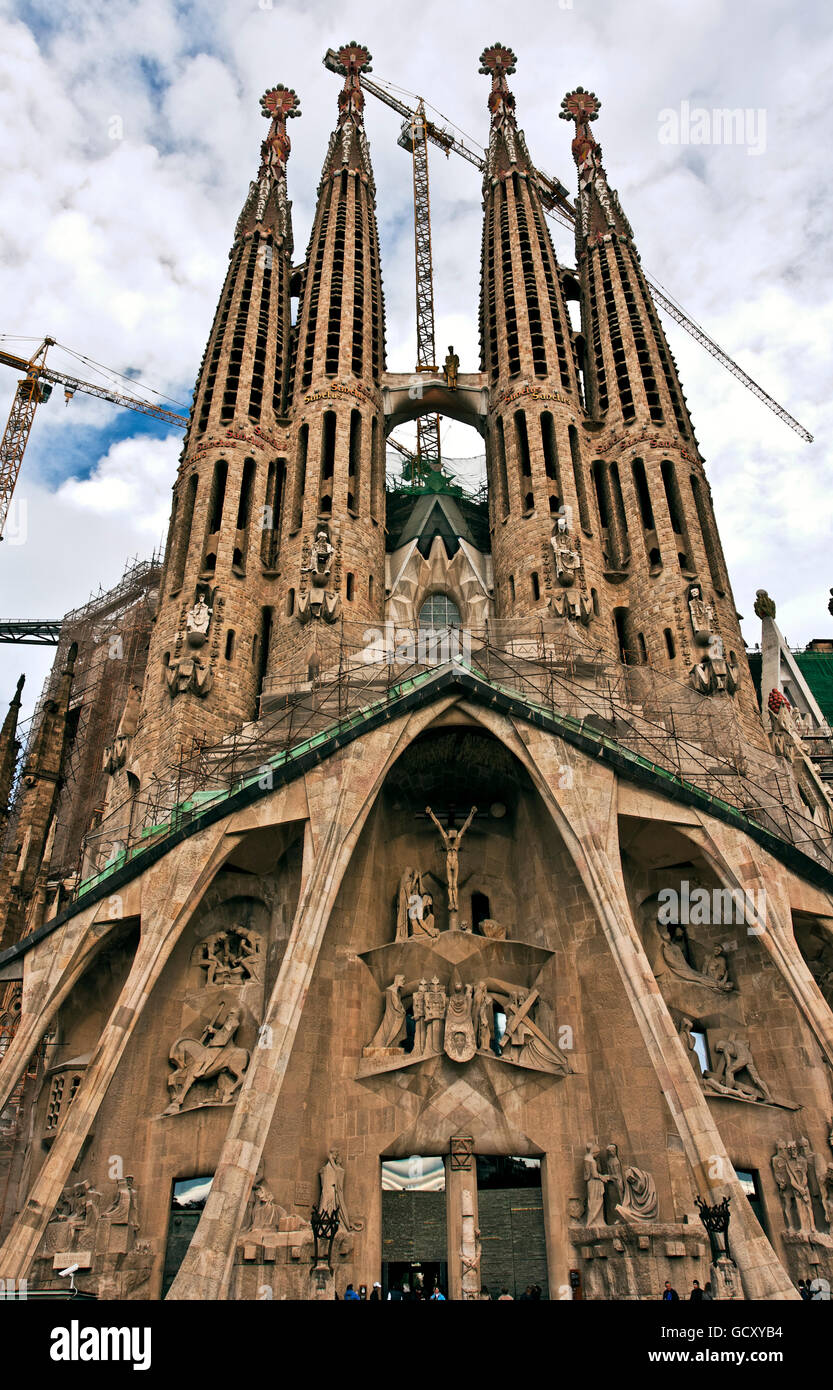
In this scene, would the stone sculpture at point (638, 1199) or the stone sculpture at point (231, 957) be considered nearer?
the stone sculpture at point (638, 1199)

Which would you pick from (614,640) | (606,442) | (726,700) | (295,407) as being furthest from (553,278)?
(726,700)

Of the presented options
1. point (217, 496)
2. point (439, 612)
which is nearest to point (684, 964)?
point (439, 612)

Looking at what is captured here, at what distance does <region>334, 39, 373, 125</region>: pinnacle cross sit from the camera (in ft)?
132

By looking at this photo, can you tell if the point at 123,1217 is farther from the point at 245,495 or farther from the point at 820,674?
the point at 820,674

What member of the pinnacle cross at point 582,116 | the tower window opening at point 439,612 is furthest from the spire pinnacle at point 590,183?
the tower window opening at point 439,612

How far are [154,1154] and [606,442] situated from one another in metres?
22.2

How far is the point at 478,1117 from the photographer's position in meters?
18.6

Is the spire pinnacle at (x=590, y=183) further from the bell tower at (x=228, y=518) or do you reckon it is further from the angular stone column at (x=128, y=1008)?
the angular stone column at (x=128, y=1008)

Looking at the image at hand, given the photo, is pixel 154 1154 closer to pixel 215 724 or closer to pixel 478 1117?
pixel 478 1117

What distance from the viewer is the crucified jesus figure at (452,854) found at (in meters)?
20.8

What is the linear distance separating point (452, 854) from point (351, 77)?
3659 centimetres

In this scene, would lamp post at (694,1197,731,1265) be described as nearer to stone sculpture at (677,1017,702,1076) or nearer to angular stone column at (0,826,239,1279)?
stone sculpture at (677,1017,702,1076)

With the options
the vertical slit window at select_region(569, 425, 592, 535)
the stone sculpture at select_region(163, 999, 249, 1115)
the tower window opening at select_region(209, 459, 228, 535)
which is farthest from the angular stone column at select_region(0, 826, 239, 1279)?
the vertical slit window at select_region(569, 425, 592, 535)

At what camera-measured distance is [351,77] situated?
42000 millimetres
